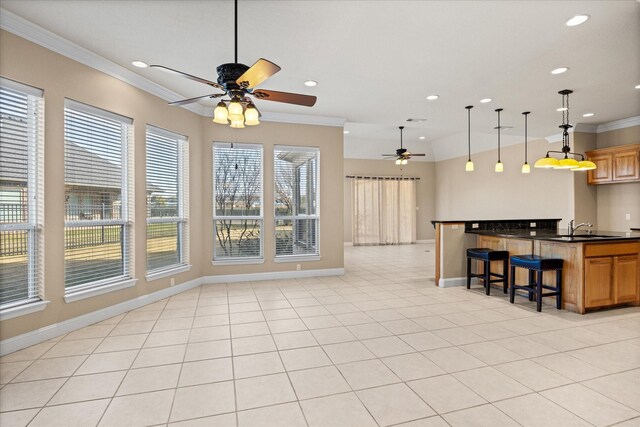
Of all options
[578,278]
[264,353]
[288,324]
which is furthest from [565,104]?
[264,353]

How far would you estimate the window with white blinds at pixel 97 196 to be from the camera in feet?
12.1

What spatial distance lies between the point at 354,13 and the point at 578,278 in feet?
13.2

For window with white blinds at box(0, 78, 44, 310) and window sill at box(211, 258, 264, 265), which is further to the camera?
window sill at box(211, 258, 264, 265)

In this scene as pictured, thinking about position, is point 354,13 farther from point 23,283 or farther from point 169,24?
point 23,283

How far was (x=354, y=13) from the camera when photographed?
2943mm

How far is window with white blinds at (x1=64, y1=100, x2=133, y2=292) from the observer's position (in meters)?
3.70

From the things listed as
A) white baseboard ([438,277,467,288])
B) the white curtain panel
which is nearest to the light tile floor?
white baseboard ([438,277,467,288])

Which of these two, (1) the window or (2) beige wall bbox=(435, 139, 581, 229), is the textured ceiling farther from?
(2) beige wall bbox=(435, 139, 581, 229)

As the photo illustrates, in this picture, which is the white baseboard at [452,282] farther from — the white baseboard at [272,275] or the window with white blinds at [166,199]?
the window with white blinds at [166,199]

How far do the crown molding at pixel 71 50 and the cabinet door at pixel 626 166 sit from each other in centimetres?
823

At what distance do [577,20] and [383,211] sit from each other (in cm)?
881

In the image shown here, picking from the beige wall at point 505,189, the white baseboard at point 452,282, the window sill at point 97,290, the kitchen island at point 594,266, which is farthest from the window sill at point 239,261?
the beige wall at point 505,189

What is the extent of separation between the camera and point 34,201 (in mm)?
3301

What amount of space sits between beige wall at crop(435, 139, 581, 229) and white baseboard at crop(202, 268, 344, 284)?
5.26m
